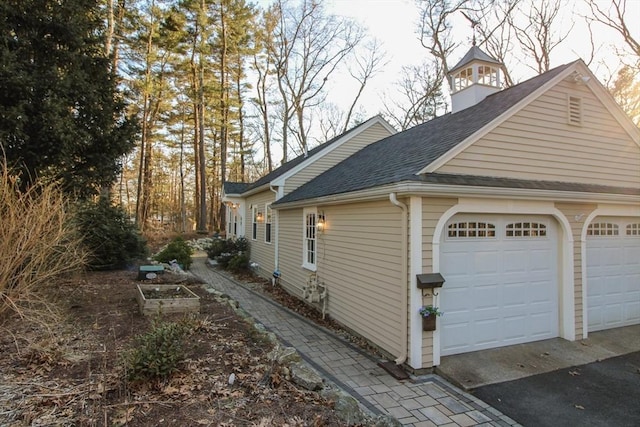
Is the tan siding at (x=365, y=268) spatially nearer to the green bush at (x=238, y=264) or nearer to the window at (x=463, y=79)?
the window at (x=463, y=79)

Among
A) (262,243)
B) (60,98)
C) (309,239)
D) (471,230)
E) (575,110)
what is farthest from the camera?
(262,243)

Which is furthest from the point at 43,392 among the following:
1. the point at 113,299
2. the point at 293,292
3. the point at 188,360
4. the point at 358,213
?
the point at 293,292

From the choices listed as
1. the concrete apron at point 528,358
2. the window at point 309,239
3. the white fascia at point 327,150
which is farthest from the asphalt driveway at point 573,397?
the white fascia at point 327,150

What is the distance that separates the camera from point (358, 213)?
6.45 metres

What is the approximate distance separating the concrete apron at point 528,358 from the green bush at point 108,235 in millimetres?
9145

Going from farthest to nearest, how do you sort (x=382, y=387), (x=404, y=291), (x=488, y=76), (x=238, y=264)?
(x=238, y=264) < (x=488, y=76) < (x=404, y=291) < (x=382, y=387)

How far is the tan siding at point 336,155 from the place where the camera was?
11.5m

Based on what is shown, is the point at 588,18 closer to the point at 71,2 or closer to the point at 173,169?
the point at 71,2

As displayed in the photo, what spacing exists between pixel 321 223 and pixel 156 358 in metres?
5.05

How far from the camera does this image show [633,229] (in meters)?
6.98

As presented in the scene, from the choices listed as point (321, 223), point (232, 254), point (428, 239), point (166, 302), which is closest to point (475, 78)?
point (321, 223)

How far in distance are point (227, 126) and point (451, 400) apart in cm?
2056

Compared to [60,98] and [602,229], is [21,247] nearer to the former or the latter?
[60,98]

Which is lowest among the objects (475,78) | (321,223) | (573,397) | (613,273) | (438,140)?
(573,397)
